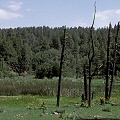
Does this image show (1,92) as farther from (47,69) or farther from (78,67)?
(78,67)

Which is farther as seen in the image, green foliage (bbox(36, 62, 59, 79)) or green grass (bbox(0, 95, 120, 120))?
green foliage (bbox(36, 62, 59, 79))

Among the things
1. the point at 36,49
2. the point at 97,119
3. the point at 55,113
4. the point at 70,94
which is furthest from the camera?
the point at 36,49

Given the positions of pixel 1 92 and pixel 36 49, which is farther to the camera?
pixel 36 49

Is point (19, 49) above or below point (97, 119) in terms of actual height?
above

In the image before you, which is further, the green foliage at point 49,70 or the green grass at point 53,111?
the green foliage at point 49,70

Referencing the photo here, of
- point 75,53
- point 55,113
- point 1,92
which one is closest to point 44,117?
point 55,113

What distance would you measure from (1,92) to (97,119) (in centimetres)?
3509

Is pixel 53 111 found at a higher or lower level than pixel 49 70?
lower

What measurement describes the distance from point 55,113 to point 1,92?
107ft

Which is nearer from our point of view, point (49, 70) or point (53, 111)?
point (53, 111)

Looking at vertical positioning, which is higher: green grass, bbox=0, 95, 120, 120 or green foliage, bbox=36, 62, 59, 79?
green foliage, bbox=36, 62, 59, 79

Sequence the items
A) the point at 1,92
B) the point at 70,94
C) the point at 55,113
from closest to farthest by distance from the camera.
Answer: the point at 55,113
the point at 70,94
the point at 1,92

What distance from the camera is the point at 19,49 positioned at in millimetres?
148000

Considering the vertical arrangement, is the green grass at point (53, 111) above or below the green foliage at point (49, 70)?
below
